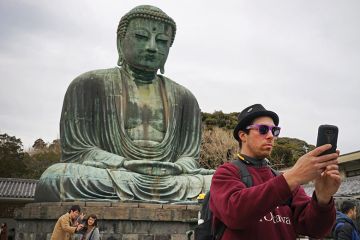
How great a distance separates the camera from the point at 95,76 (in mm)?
9133

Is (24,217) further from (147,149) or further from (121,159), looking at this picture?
(147,149)

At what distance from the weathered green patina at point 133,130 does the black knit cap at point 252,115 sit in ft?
17.7

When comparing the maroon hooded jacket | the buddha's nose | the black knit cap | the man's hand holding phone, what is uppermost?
the buddha's nose

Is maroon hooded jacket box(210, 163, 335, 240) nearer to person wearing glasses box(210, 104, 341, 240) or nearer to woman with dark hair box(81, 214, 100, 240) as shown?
person wearing glasses box(210, 104, 341, 240)

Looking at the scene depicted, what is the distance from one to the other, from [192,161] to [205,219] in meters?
6.57

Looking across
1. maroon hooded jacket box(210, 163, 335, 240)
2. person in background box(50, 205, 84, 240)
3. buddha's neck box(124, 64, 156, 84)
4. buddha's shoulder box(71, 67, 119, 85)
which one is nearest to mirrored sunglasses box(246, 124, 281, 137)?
maroon hooded jacket box(210, 163, 335, 240)

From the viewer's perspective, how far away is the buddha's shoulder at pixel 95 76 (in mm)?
9062

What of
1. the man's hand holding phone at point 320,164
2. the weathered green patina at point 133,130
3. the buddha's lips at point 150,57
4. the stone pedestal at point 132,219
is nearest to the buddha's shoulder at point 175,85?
the weathered green patina at point 133,130

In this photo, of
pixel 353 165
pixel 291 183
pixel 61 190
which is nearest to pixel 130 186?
pixel 61 190

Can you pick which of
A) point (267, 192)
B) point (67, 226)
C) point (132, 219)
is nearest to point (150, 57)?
point (132, 219)

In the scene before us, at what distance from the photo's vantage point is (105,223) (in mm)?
6891

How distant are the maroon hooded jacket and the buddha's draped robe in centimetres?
549

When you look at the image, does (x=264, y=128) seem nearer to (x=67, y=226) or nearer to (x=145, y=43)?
(x=67, y=226)

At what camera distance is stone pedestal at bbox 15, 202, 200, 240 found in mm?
6895
